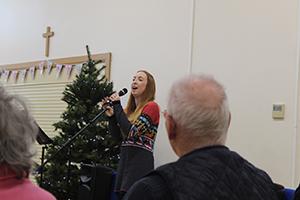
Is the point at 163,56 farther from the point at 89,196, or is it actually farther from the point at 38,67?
the point at 38,67

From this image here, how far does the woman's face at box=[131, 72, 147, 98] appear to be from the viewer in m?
3.51

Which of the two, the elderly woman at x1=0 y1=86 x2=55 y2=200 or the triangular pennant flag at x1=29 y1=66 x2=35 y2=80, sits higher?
the triangular pennant flag at x1=29 y1=66 x2=35 y2=80

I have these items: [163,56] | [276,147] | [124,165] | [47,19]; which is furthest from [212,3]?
[47,19]

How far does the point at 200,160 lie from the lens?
50.6 inches

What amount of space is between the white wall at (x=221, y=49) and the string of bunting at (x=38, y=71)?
18 centimetres

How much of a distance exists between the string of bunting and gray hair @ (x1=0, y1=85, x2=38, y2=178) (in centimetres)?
402

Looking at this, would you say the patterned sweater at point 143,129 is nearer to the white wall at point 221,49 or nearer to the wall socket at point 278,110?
the white wall at point 221,49

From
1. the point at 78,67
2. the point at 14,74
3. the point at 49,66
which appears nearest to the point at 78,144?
the point at 78,67

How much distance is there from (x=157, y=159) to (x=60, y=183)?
101cm

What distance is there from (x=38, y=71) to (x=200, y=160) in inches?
190

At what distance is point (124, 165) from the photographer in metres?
3.17

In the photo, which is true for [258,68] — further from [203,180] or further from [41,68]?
[41,68]

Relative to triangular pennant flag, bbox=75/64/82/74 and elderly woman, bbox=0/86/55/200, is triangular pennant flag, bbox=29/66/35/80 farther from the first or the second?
elderly woman, bbox=0/86/55/200

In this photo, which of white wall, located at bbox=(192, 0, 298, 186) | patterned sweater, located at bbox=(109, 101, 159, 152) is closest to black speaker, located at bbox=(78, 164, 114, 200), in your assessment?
patterned sweater, located at bbox=(109, 101, 159, 152)
